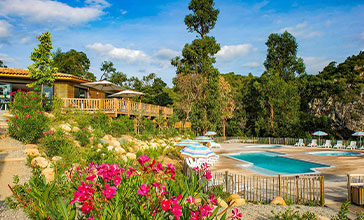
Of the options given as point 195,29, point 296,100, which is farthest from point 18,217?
point 296,100

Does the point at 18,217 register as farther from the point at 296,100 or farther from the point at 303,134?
the point at 296,100

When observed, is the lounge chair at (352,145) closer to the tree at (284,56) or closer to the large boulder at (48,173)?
the tree at (284,56)

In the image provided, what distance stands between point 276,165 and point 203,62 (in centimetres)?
1753

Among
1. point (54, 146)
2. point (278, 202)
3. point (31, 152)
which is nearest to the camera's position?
point (278, 202)

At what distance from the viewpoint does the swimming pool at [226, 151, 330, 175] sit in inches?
574

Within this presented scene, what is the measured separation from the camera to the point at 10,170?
680 centimetres

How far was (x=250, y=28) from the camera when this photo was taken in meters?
20.5

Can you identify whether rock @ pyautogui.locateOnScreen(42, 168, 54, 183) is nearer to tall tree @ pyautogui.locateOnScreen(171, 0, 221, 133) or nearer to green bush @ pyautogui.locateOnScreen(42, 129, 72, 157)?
green bush @ pyautogui.locateOnScreen(42, 129, 72, 157)

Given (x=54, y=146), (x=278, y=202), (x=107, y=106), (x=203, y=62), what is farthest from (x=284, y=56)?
(x=54, y=146)

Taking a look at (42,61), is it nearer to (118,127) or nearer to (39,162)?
(118,127)

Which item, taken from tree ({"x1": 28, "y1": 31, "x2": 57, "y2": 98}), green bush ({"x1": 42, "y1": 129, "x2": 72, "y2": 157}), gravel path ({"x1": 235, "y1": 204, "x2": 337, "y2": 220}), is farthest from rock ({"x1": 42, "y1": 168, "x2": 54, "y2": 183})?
tree ({"x1": 28, "y1": 31, "x2": 57, "y2": 98})

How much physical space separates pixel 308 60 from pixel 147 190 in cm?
4704

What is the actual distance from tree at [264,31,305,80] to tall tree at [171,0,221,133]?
14291 millimetres

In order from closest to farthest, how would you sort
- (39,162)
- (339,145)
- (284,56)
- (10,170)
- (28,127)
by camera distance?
(10,170) → (39,162) → (28,127) → (339,145) → (284,56)
